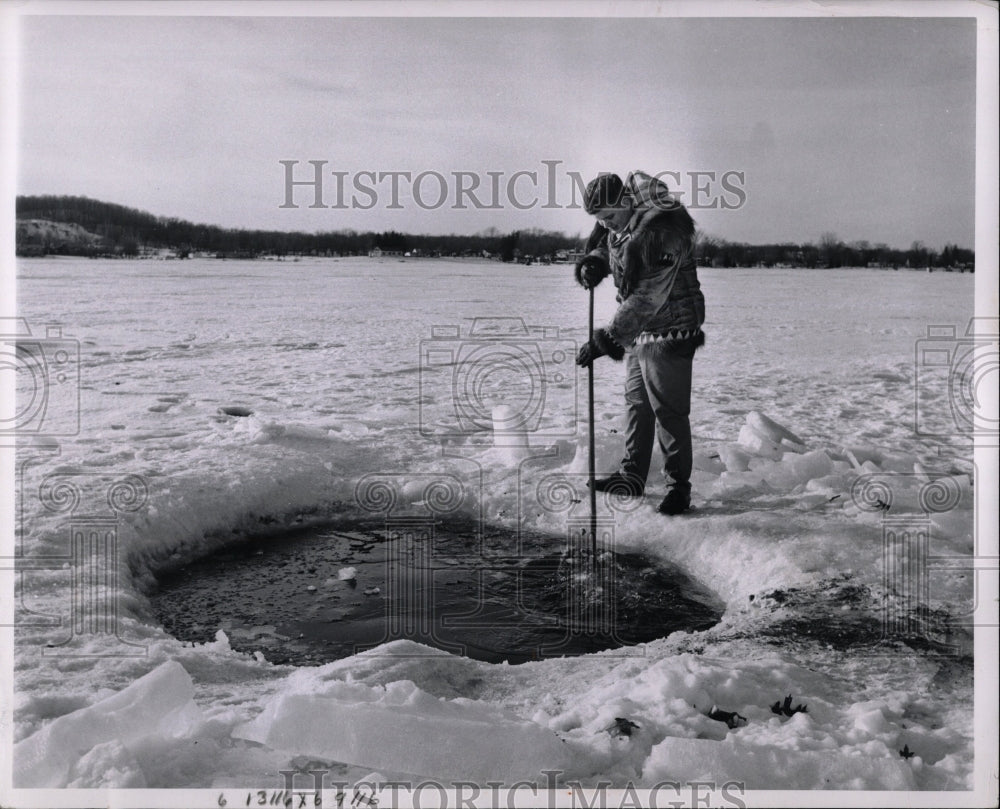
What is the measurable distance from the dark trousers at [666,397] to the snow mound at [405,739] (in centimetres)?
251

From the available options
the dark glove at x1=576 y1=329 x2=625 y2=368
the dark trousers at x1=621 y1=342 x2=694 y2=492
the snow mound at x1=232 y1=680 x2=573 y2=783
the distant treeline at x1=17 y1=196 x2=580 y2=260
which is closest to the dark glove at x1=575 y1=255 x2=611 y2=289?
the dark glove at x1=576 y1=329 x2=625 y2=368

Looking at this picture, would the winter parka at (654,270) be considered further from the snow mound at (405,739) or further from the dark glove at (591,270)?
the snow mound at (405,739)

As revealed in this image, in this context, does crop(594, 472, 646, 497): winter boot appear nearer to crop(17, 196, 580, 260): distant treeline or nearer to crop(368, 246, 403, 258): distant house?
crop(17, 196, 580, 260): distant treeline

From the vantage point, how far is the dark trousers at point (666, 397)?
16.3ft

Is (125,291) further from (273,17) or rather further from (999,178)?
(999,178)

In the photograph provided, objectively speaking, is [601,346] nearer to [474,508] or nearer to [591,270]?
[591,270]

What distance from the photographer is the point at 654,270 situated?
15.7 feet

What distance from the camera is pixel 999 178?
3477 millimetres

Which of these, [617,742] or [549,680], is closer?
[617,742]

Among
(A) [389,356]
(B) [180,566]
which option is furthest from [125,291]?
(B) [180,566]

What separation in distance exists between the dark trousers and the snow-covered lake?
13.3 inches

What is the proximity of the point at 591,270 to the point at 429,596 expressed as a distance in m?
2.05

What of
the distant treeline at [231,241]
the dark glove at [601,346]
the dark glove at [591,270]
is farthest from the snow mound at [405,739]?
the distant treeline at [231,241]

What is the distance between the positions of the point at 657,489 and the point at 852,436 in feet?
6.13
